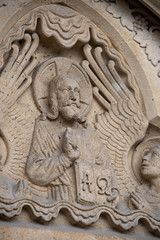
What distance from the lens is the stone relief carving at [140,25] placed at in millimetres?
5707

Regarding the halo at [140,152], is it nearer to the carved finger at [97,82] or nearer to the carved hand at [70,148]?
the carved finger at [97,82]

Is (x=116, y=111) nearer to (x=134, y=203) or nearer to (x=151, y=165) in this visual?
(x=151, y=165)

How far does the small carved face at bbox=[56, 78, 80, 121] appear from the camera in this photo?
5273mm

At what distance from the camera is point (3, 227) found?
4.69 metres

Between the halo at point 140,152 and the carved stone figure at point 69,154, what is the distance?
0.99 ft

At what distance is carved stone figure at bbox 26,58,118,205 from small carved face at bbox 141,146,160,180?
313 millimetres

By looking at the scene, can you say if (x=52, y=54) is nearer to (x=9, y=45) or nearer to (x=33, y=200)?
(x=9, y=45)

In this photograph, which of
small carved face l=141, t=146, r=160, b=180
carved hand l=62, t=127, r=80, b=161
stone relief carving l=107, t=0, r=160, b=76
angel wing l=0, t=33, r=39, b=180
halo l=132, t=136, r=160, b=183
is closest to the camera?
angel wing l=0, t=33, r=39, b=180

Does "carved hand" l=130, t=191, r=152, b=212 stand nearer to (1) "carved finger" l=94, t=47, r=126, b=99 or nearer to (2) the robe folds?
(2) the robe folds

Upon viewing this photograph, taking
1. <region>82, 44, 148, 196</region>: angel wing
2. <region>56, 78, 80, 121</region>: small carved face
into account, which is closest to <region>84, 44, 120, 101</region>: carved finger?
<region>82, 44, 148, 196</region>: angel wing

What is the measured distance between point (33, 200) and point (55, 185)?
1.14 feet

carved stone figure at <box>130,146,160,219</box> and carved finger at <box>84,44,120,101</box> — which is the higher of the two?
carved finger at <box>84,44,120,101</box>

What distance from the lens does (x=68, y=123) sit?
17.6 feet

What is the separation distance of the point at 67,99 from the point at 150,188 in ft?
3.57
